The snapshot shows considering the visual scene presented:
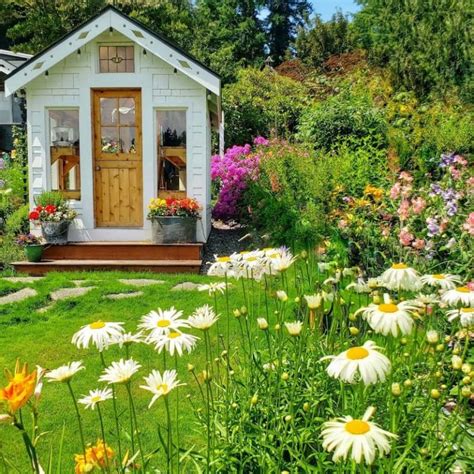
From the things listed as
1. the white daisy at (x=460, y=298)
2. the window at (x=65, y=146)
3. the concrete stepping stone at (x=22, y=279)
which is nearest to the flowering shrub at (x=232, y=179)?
the window at (x=65, y=146)

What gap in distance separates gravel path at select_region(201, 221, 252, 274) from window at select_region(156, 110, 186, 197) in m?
1.11

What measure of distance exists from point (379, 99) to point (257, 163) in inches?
224

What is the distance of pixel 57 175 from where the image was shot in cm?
931

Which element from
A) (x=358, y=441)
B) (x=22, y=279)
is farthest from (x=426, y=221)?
(x=22, y=279)

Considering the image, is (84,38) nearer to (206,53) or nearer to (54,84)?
(54,84)

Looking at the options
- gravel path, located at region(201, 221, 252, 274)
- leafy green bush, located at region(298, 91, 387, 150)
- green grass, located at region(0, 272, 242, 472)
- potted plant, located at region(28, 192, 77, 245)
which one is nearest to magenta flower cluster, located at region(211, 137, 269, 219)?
gravel path, located at region(201, 221, 252, 274)

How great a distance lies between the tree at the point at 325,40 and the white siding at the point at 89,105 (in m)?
21.1

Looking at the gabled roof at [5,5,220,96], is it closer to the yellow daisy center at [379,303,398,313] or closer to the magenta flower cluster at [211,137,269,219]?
the magenta flower cluster at [211,137,269,219]

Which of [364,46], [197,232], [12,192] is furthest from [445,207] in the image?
[364,46]

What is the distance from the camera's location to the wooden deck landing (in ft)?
27.2

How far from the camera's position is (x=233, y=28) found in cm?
3822

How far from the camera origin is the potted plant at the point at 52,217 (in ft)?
→ 28.4

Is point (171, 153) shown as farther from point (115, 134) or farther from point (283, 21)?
point (283, 21)

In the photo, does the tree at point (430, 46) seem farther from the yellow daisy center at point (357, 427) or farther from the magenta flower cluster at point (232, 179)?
the yellow daisy center at point (357, 427)
